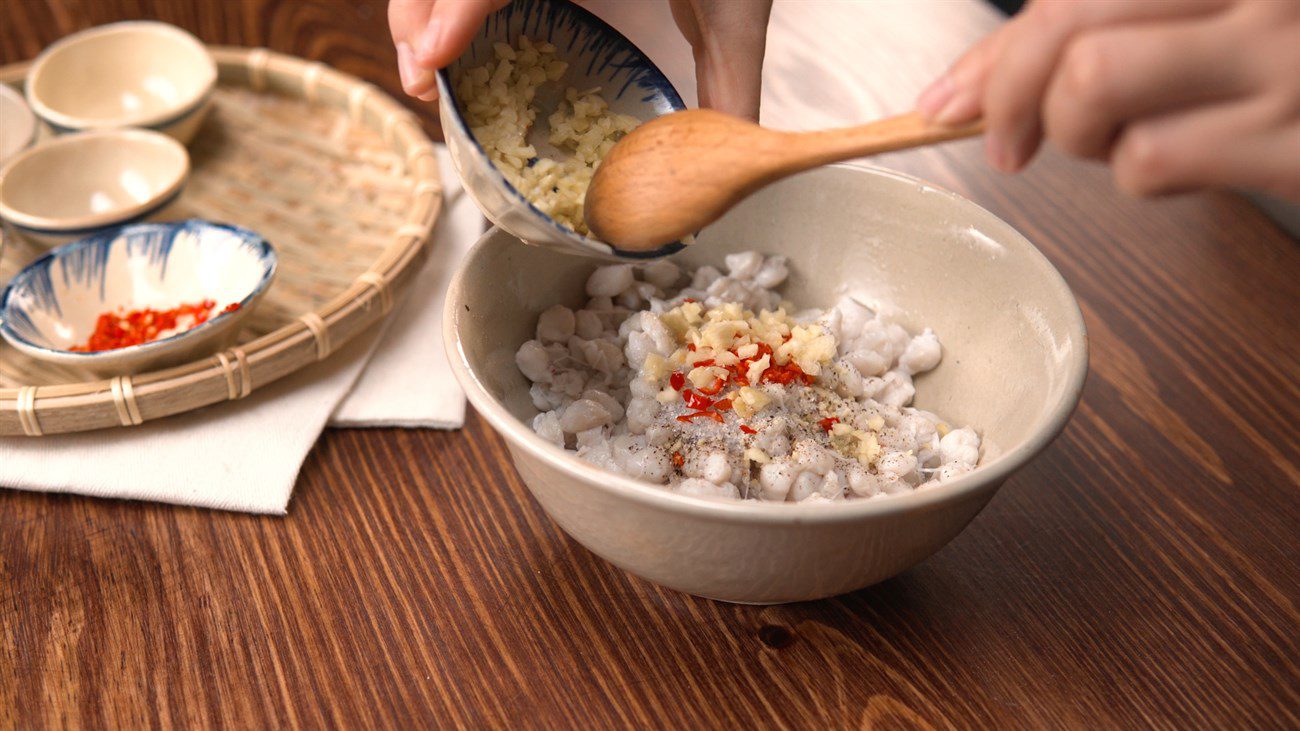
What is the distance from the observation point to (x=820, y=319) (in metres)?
0.99

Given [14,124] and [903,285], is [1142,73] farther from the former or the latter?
[14,124]

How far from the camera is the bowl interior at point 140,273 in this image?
1.09 meters

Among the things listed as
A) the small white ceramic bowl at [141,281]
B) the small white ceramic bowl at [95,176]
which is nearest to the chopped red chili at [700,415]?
the small white ceramic bowl at [141,281]

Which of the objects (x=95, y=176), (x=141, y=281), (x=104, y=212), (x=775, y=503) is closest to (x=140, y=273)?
(x=141, y=281)

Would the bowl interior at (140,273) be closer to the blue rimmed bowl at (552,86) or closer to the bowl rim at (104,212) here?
the bowl rim at (104,212)

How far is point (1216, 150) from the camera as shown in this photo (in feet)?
1.84

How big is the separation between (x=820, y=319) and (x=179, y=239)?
27.9 inches

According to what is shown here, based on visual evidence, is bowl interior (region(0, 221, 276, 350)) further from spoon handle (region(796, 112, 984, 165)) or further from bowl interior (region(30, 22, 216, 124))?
spoon handle (region(796, 112, 984, 165))

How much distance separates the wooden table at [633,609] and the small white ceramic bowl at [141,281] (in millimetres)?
182

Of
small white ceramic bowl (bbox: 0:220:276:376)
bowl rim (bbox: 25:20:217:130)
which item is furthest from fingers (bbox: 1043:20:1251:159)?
bowl rim (bbox: 25:20:217:130)

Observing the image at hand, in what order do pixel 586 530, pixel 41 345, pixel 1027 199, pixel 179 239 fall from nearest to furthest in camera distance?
A: 1. pixel 586 530
2. pixel 41 345
3. pixel 179 239
4. pixel 1027 199

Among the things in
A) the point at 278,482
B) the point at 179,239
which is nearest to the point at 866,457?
the point at 278,482

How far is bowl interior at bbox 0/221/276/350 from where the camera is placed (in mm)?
1088

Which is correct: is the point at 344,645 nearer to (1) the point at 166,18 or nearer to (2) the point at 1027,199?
(2) the point at 1027,199
